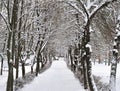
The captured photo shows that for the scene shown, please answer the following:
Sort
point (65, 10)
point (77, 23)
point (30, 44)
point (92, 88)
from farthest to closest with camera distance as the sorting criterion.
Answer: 1. point (30, 44)
2. point (77, 23)
3. point (65, 10)
4. point (92, 88)

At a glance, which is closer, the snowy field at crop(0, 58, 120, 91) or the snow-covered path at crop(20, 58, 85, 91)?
the snow-covered path at crop(20, 58, 85, 91)

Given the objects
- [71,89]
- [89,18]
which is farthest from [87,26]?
[71,89]

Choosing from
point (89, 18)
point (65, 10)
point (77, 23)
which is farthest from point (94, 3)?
point (77, 23)

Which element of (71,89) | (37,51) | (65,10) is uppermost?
(65,10)

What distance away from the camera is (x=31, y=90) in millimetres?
20062

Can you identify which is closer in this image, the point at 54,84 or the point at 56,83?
the point at 54,84

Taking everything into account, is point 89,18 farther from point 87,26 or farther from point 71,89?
point 71,89

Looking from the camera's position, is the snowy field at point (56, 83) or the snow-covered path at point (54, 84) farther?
the snowy field at point (56, 83)

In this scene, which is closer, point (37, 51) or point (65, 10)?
point (65, 10)

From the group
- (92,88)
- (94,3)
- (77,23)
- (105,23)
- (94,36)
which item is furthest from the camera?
(94,36)

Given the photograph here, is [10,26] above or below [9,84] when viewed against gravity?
above

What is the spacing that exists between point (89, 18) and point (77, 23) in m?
7.75

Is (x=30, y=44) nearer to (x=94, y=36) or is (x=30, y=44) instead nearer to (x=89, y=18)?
(x=94, y=36)

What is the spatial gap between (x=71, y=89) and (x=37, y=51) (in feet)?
46.7
